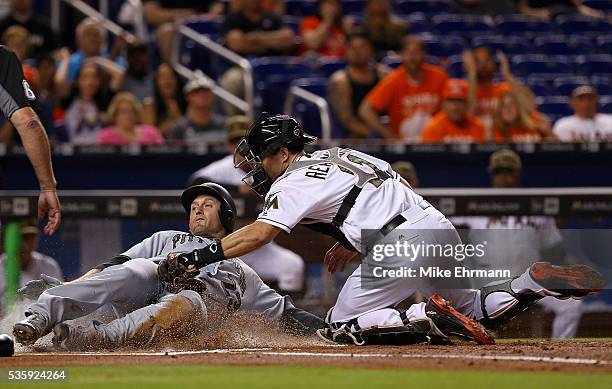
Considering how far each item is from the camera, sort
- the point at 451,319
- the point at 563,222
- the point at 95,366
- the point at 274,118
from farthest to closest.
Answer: the point at 563,222 < the point at 274,118 < the point at 451,319 < the point at 95,366

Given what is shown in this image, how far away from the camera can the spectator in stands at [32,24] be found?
40.0 feet

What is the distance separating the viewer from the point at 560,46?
13953 mm

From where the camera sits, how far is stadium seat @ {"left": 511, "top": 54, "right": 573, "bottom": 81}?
13.3 meters

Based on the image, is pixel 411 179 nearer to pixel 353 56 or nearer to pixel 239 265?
pixel 239 265

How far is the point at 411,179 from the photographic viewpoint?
8.69m

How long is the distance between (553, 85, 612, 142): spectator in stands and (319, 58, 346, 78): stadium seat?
2.42 m

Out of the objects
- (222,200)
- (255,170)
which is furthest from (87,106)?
(255,170)

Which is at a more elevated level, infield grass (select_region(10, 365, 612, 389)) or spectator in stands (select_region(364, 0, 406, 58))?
spectator in stands (select_region(364, 0, 406, 58))

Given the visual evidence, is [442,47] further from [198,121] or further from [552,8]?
[198,121]

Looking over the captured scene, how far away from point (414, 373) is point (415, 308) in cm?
131

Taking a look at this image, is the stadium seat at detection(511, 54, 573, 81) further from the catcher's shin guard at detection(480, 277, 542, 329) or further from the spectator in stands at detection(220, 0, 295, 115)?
the catcher's shin guard at detection(480, 277, 542, 329)

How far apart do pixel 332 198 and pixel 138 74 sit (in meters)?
6.09

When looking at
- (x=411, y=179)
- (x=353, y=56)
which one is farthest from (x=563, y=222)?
(x=353, y=56)

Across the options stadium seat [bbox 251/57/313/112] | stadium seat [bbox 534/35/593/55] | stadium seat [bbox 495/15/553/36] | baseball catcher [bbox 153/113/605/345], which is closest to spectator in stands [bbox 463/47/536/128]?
stadium seat [bbox 251/57/313/112]
